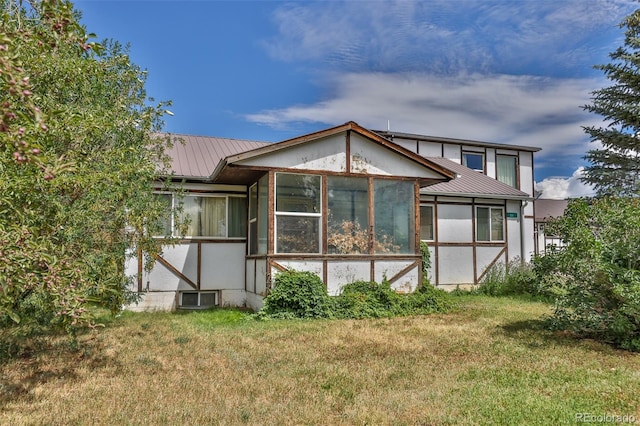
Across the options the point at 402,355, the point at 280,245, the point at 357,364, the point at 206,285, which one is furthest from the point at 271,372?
the point at 206,285

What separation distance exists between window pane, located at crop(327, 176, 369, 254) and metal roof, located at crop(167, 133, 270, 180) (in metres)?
3.26

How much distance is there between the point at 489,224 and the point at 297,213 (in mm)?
8298

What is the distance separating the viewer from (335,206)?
9.83m

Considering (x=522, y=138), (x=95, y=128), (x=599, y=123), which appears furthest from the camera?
(x=522, y=138)

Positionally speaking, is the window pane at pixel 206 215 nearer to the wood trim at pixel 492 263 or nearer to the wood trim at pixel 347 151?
the wood trim at pixel 347 151

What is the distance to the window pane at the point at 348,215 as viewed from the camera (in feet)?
32.0

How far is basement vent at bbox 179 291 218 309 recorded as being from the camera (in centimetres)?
1095

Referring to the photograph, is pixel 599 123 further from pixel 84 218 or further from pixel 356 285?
pixel 84 218

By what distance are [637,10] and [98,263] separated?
16772 millimetres

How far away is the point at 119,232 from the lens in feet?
22.7

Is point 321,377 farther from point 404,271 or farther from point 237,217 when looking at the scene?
point 237,217

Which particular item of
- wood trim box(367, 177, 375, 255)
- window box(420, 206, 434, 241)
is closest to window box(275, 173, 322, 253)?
wood trim box(367, 177, 375, 255)

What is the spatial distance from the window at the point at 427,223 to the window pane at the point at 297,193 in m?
5.70

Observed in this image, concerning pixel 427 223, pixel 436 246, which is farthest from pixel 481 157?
pixel 436 246
